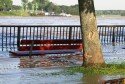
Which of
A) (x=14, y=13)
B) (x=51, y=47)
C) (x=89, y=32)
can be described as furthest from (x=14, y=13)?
(x=89, y=32)

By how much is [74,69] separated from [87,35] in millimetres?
1252

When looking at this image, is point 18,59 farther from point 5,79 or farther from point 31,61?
point 5,79

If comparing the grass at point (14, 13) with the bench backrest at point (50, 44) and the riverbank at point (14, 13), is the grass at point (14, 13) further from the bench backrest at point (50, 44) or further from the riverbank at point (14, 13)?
the bench backrest at point (50, 44)

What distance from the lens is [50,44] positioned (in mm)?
22797

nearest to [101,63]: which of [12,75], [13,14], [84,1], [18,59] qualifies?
[84,1]

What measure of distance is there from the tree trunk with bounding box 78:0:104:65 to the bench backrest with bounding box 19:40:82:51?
613 cm

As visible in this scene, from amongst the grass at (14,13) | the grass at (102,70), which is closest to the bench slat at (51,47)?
the grass at (102,70)

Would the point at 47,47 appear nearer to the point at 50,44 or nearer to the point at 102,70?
the point at 50,44

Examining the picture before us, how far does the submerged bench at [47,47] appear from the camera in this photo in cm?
2167

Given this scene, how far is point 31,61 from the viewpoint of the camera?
19188 mm

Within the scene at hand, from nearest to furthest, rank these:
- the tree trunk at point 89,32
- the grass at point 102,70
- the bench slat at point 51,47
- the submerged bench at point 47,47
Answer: the grass at point 102,70, the tree trunk at point 89,32, the submerged bench at point 47,47, the bench slat at point 51,47

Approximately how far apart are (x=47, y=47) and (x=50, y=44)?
0.21 meters

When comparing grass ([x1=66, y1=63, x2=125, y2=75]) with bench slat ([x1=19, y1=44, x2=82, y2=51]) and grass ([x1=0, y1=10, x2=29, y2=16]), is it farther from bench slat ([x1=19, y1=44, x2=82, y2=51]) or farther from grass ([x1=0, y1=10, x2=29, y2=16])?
grass ([x1=0, y1=10, x2=29, y2=16])

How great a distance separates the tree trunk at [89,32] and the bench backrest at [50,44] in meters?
6.13
